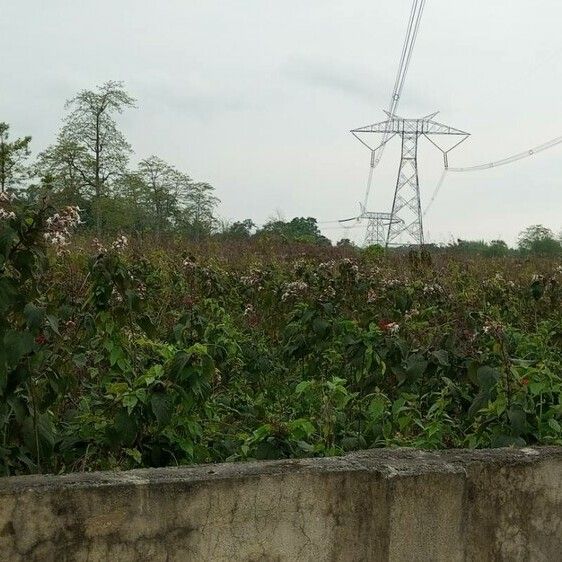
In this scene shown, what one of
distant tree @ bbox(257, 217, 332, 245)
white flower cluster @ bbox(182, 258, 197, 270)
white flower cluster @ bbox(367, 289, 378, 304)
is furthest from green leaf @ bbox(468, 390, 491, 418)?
distant tree @ bbox(257, 217, 332, 245)

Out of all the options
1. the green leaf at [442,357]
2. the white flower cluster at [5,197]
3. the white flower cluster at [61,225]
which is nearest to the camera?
the white flower cluster at [5,197]

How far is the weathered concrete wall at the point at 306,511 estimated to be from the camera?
2.07 meters

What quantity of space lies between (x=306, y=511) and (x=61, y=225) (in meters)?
1.40

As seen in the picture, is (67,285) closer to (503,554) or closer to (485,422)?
(485,422)

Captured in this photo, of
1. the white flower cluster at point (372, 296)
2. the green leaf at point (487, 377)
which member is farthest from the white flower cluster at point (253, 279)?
the green leaf at point (487, 377)

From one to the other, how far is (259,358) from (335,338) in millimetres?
627

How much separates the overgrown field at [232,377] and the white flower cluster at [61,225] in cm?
16

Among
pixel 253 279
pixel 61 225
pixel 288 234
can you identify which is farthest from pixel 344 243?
pixel 61 225

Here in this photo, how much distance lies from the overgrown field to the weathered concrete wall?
1.52 ft

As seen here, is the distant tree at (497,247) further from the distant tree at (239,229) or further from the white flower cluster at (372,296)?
the white flower cluster at (372,296)

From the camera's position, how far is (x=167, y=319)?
6.73 m

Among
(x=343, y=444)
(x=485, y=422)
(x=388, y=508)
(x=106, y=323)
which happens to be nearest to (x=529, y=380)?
(x=485, y=422)

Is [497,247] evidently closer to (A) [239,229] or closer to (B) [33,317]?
(A) [239,229]

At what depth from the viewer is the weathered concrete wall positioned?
6.81 feet
